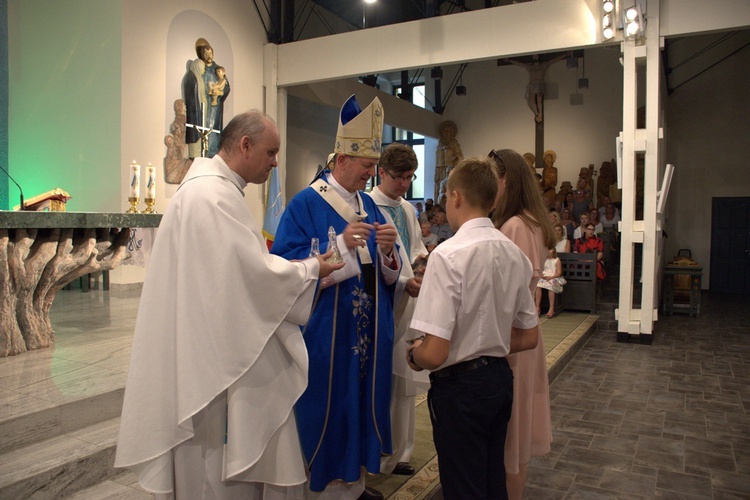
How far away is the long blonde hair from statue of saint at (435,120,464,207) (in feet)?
40.4

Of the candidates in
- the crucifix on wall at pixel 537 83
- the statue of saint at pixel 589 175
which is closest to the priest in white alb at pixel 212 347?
the statue of saint at pixel 589 175

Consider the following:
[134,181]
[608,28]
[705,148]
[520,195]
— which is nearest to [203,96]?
[134,181]

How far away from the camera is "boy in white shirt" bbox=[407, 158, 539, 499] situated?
163 centimetres

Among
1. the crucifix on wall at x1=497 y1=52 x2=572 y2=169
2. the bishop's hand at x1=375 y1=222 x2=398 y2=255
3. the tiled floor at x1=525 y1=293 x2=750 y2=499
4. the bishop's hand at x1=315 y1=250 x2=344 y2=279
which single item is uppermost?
the crucifix on wall at x1=497 y1=52 x2=572 y2=169

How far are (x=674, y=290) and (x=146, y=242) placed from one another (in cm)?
763

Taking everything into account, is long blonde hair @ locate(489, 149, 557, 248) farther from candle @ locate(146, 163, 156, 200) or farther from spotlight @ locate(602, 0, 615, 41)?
spotlight @ locate(602, 0, 615, 41)

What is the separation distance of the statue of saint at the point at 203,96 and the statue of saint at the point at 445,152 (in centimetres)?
739

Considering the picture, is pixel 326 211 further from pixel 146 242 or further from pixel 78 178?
pixel 78 178

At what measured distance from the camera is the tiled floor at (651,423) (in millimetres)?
3031

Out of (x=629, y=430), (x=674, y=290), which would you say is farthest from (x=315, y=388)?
(x=674, y=290)

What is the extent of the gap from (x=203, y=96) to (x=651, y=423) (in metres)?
6.71

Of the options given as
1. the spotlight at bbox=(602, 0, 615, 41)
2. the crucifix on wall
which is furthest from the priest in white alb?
the crucifix on wall

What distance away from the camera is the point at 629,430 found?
381 centimetres

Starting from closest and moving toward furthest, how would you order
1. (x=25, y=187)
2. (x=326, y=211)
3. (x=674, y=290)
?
(x=326, y=211), (x=25, y=187), (x=674, y=290)
